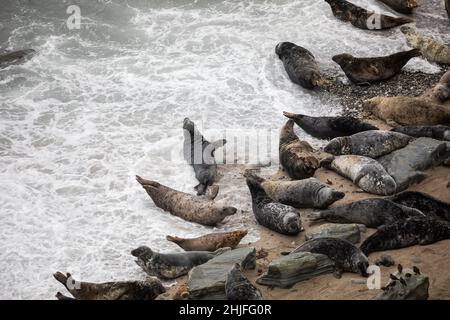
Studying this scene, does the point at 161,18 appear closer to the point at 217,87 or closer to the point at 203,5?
the point at 203,5

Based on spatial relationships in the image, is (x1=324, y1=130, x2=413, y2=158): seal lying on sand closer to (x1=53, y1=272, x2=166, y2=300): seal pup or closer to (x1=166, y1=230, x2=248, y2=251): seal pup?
(x1=166, y1=230, x2=248, y2=251): seal pup

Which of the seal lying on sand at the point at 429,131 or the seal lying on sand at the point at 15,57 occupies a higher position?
the seal lying on sand at the point at 429,131

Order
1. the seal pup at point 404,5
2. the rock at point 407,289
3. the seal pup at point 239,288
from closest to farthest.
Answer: the rock at point 407,289
the seal pup at point 239,288
the seal pup at point 404,5

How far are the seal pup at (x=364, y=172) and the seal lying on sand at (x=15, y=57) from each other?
7.87 meters

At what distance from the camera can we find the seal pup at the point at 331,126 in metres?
10.7

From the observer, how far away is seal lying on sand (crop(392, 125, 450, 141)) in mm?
10039

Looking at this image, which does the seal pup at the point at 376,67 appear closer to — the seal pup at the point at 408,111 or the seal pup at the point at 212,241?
the seal pup at the point at 408,111

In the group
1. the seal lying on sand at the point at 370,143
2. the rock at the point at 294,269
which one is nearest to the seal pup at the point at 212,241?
the rock at the point at 294,269

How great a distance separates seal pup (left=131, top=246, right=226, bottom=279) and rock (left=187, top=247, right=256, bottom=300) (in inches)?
9.1

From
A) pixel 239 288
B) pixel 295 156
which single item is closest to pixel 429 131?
pixel 295 156

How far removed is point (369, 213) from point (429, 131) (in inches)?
106

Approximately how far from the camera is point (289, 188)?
9.34 m

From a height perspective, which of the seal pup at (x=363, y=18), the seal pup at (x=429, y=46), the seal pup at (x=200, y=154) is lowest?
the seal pup at (x=200, y=154)
